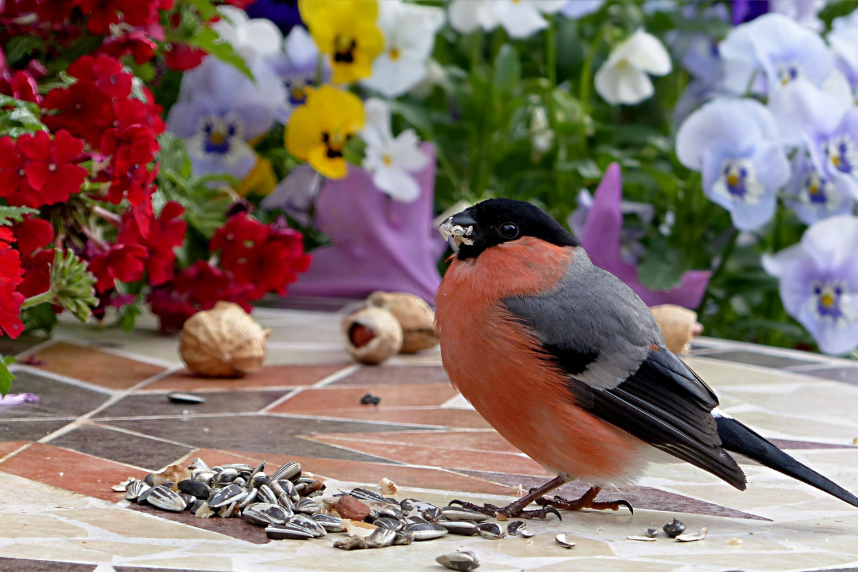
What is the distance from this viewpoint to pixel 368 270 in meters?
2.88

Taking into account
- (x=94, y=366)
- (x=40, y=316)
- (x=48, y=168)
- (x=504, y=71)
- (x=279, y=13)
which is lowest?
(x=94, y=366)

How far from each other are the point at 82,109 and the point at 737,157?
63.3 inches

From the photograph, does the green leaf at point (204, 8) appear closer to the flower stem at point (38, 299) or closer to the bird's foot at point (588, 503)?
the flower stem at point (38, 299)

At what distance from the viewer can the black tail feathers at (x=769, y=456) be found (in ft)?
4.62

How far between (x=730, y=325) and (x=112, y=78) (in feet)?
6.66

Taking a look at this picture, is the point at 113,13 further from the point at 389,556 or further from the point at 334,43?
the point at 389,556

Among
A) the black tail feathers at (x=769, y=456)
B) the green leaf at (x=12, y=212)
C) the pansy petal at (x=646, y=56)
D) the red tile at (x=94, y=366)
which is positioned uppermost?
the pansy petal at (x=646, y=56)

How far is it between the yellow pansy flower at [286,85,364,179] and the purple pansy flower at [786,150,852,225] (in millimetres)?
1196

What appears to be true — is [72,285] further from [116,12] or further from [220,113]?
[220,113]

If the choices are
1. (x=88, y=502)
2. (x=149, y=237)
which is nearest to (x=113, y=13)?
(x=149, y=237)

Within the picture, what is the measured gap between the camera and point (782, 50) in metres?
2.75

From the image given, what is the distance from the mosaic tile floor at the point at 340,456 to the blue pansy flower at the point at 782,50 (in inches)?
30.2

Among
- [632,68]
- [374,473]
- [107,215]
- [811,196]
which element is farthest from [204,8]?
[811,196]

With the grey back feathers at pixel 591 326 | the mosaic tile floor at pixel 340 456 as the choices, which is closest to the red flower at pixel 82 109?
the mosaic tile floor at pixel 340 456
